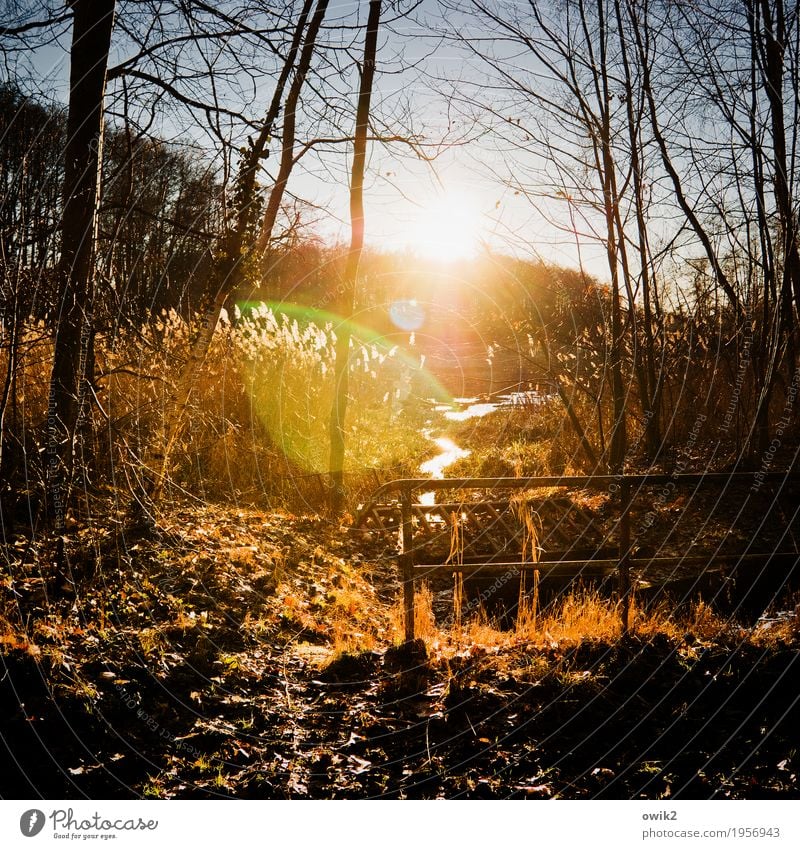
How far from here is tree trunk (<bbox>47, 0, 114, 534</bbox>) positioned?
4289 mm

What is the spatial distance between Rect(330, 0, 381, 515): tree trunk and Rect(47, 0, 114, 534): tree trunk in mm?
3151

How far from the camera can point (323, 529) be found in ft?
24.9

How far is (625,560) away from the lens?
15.1ft

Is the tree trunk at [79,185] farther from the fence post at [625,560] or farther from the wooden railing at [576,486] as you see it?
the fence post at [625,560]

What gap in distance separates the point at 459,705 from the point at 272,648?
156cm

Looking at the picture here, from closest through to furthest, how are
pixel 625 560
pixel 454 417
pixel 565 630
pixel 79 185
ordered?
pixel 79 185 < pixel 565 630 < pixel 625 560 < pixel 454 417

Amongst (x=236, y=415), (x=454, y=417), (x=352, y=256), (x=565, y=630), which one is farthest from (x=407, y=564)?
(x=454, y=417)

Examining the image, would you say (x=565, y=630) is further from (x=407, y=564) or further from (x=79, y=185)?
(x=79, y=185)

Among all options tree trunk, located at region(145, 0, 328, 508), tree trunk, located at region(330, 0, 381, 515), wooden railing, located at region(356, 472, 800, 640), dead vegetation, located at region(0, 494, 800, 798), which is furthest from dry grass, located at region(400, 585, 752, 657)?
tree trunk, located at region(330, 0, 381, 515)

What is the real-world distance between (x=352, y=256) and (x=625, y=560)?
194 inches

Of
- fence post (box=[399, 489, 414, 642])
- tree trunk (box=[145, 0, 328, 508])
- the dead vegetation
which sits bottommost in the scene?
the dead vegetation

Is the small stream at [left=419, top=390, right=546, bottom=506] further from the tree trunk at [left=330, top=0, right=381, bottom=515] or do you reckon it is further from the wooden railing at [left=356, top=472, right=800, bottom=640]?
the wooden railing at [left=356, top=472, right=800, bottom=640]

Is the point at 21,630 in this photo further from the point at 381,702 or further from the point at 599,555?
the point at 599,555

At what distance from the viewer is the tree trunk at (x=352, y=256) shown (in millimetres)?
7121
